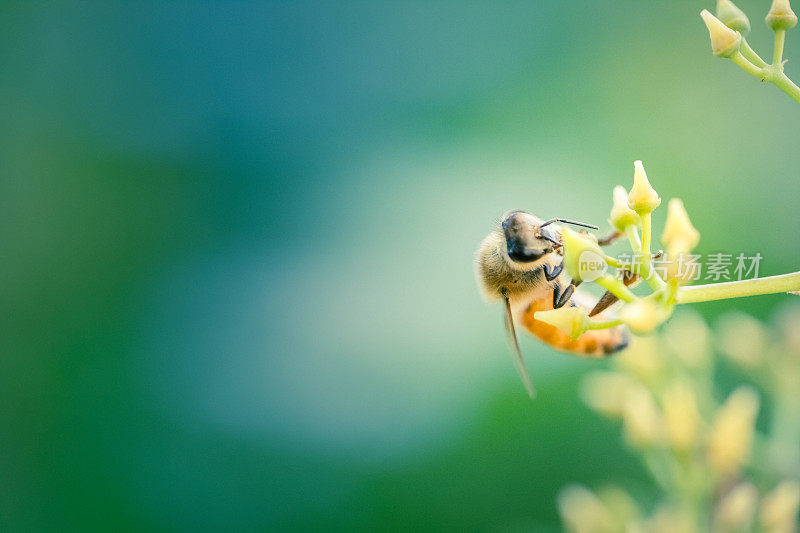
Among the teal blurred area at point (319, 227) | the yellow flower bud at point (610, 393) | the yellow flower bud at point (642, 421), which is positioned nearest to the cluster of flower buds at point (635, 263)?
the yellow flower bud at point (642, 421)

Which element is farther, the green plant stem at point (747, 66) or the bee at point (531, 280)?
the bee at point (531, 280)

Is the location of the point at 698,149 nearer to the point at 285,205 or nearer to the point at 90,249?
the point at 285,205

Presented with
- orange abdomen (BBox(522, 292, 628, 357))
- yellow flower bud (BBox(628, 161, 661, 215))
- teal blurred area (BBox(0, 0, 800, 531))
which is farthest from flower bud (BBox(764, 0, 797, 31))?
teal blurred area (BBox(0, 0, 800, 531))

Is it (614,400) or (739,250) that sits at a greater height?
(739,250)

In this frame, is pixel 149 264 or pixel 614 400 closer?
pixel 614 400

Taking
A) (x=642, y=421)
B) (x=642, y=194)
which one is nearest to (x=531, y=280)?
(x=642, y=421)

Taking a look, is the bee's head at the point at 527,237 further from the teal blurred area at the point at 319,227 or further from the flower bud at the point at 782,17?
the teal blurred area at the point at 319,227

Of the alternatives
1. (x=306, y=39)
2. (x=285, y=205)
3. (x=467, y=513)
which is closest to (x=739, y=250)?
(x=467, y=513)
